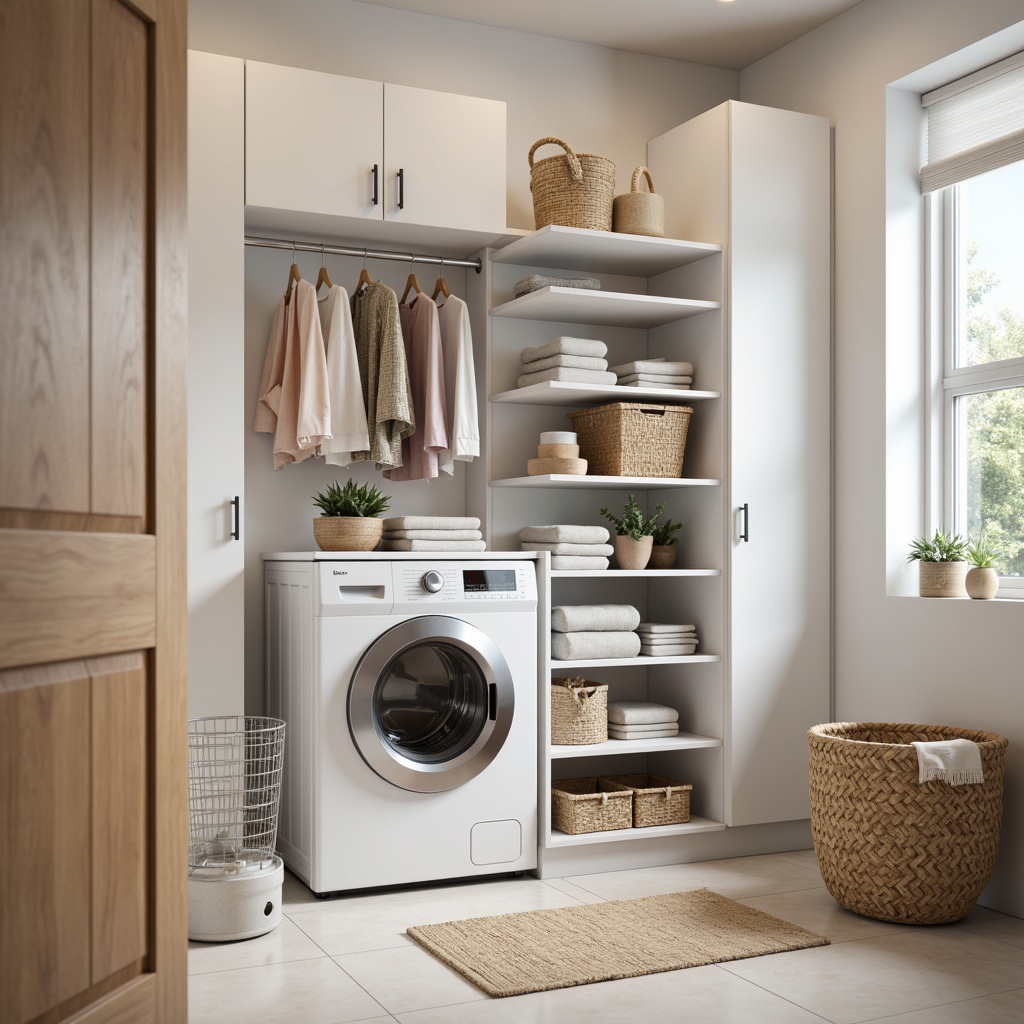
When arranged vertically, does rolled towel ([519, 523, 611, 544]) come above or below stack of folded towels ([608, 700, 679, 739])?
above

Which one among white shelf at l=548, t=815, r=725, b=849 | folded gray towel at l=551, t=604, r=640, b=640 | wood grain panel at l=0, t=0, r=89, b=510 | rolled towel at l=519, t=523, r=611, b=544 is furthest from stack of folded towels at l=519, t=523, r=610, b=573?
wood grain panel at l=0, t=0, r=89, b=510

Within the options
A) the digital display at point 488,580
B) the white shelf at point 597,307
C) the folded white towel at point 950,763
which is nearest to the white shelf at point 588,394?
the white shelf at point 597,307

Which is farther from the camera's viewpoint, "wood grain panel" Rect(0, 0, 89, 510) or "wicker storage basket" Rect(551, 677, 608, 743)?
"wicker storage basket" Rect(551, 677, 608, 743)

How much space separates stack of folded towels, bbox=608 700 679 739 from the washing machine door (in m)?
0.47

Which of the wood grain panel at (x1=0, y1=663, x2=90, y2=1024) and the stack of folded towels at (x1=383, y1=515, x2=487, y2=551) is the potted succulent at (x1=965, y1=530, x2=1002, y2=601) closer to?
the stack of folded towels at (x1=383, y1=515, x2=487, y2=551)

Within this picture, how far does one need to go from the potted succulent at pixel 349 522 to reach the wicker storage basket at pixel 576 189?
1.08 metres

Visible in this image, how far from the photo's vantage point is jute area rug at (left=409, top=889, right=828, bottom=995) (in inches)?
101

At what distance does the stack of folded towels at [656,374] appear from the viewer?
3.60 meters

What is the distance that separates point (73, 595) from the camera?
1196 millimetres

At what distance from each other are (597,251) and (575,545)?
0.97 metres

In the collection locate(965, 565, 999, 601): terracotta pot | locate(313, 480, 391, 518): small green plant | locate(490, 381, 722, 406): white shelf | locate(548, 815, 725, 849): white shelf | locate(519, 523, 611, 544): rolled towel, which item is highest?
locate(490, 381, 722, 406): white shelf

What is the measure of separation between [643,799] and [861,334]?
5.42 feet

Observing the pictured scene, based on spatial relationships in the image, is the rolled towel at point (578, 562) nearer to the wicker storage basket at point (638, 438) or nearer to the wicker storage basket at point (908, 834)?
the wicker storage basket at point (638, 438)

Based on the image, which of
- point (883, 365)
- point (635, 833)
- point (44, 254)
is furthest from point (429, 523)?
point (44, 254)
